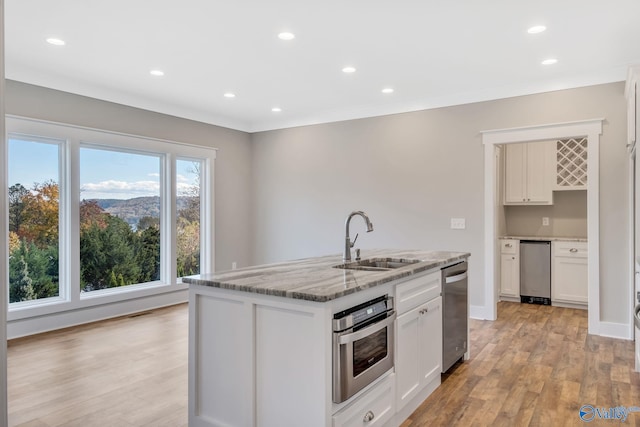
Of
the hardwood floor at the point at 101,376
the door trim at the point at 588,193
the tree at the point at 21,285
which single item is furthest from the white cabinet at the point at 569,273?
the tree at the point at 21,285

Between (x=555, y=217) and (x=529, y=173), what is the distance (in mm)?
782

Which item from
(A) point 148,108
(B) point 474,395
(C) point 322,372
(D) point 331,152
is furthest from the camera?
(D) point 331,152

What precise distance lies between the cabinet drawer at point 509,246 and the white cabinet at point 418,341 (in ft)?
10.8

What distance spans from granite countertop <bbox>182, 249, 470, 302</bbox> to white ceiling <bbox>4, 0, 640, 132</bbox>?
5.87 ft

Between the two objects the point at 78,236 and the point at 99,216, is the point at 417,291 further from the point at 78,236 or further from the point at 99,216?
the point at 99,216

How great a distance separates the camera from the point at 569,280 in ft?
18.1

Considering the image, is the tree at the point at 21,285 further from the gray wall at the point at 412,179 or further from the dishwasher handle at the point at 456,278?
the dishwasher handle at the point at 456,278

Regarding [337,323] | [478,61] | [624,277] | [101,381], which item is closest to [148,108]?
[101,381]

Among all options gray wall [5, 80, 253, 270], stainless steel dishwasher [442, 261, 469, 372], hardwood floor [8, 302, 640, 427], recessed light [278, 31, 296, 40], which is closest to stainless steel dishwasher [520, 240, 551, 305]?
hardwood floor [8, 302, 640, 427]

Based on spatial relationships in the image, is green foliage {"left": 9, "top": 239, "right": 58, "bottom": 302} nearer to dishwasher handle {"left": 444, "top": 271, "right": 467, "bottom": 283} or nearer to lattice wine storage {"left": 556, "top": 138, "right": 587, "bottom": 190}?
dishwasher handle {"left": 444, "top": 271, "right": 467, "bottom": 283}

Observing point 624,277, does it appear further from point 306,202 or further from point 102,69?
point 102,69

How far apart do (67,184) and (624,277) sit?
588 centimetres

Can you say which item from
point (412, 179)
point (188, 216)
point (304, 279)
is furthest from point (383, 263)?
point (188, 216)

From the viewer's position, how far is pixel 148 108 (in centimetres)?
540
